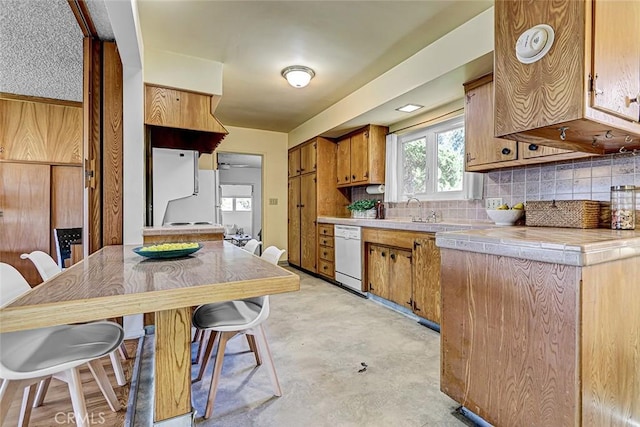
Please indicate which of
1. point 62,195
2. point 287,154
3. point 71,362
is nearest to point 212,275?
point 71,362

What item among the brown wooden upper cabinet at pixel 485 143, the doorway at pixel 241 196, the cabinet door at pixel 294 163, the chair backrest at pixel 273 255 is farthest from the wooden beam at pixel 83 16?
the doorway at pixel 241 196

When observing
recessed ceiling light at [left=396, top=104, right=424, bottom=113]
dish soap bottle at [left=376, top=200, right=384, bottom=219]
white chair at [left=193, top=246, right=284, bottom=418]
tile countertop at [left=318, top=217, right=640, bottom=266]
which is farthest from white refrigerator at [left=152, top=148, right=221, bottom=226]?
tile countertop at [left=318, top=217, right=640, bottom=266]

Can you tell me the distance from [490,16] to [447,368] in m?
Answer: 2.25

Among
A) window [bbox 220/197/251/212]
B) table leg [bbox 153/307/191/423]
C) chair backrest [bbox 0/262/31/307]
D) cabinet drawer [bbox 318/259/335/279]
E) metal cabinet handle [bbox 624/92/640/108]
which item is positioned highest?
metal cabinet handle [bbox 624/92/640/108]

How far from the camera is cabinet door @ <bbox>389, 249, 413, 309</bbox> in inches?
119

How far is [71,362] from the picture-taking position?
118cm

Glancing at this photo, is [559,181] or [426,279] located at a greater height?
[559,181]

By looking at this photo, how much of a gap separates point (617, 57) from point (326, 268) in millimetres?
3645

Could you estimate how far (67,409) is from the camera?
155cm

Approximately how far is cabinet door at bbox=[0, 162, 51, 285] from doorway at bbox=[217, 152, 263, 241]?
4.96 meters

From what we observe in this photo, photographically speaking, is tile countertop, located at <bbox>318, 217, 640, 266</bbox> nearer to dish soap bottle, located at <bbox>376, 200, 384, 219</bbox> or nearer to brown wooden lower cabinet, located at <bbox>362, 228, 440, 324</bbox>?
brown wooden lower cabinet, located at <bbox>362, 228, 440, 324</bbox>

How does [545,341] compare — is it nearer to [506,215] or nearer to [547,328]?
[547,328]

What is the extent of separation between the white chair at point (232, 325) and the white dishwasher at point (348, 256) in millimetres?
1946

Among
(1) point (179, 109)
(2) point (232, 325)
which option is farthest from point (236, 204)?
(2) point (232, 325)
